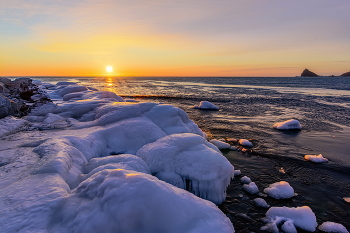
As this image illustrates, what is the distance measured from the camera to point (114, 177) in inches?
121

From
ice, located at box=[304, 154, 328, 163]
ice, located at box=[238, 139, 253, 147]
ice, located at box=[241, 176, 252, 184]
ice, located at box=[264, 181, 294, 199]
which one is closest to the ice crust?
ice, located at box=[241, 176, 252, 184]

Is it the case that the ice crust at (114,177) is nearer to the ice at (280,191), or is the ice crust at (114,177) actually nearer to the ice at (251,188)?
the ice at (251,188)

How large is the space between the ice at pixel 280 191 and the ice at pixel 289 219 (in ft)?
2.41

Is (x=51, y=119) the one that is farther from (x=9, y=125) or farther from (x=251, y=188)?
(x=251, y=188)

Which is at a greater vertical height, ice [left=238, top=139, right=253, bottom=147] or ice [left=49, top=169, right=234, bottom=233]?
ice [left=49, top=169, right=234, bottom=233]

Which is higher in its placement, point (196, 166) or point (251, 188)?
point (196, 166)

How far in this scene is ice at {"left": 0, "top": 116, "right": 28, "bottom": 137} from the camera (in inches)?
256

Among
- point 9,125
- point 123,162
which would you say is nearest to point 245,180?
point 123,162

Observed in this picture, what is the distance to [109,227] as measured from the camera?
8.14 ft

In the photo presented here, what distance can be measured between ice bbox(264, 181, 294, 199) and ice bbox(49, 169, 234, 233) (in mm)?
2859

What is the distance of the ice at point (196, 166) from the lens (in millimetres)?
4625

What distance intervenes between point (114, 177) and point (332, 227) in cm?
444

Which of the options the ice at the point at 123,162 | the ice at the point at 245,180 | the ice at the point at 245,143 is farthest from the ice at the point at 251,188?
the ice at the point at 245,143

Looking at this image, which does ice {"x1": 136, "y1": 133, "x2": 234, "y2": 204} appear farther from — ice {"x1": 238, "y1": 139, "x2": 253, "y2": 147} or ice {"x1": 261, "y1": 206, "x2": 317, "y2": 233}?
ice {"x1": 238, "y1": 139, "x2": 253, "y2": 147}
